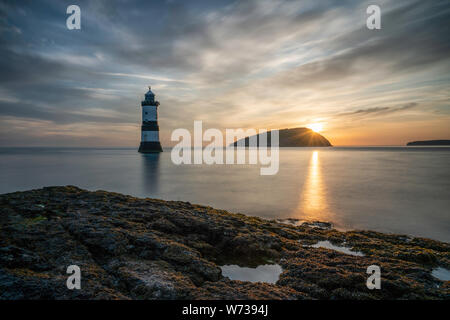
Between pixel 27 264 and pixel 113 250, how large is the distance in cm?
135

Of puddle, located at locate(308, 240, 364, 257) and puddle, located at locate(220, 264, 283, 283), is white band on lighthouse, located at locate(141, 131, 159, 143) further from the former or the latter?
puddle, located at locate(220, 264, 283, 283)

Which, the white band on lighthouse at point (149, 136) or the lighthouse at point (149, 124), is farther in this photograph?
the white band on lighthouse at point (149, 136)

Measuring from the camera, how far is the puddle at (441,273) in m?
5.25

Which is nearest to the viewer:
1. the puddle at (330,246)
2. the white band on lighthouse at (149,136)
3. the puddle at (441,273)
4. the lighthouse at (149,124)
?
the puddle at (441,273)

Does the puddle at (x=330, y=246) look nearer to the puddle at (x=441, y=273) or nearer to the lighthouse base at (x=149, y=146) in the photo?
the puddle at (x=441, y=273)

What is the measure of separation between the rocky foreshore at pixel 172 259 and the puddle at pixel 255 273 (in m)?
0.20

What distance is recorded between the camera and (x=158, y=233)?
Result: 231 inches

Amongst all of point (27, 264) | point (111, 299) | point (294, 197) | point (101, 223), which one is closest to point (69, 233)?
point (101, 223)

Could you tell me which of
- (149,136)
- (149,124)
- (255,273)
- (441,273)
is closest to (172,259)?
(255,273)

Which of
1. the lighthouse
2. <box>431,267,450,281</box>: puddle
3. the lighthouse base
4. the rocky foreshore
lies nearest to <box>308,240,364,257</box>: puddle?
the rocky foreshore

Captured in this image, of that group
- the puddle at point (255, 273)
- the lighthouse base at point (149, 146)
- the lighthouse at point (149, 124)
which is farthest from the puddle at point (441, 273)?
the lighthouse base at point (149, 146)

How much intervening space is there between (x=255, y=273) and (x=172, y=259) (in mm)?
1822

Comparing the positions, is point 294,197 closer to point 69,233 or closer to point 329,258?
point 329,258

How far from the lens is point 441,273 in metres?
5.48
